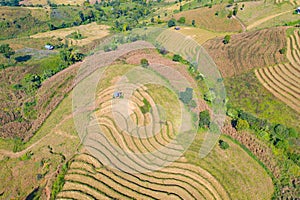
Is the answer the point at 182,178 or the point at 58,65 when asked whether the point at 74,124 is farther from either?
the point at 58,65

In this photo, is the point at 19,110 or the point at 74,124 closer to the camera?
the point at 74,124

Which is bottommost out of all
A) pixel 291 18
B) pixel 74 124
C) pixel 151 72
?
pixel 74 124

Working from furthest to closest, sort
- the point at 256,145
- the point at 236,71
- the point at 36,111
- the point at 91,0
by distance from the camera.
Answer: the point at 91,0 < the point at 236,71 < the point at 36,111 < the point at 256,145

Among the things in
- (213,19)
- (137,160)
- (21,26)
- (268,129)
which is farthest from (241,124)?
(21,26)

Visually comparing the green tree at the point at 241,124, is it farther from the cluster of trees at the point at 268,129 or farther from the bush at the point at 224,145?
the bush at the point at 224,145

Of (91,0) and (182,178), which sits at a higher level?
(91,0)

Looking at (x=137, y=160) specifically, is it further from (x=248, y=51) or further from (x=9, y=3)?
(x=9, y=3)

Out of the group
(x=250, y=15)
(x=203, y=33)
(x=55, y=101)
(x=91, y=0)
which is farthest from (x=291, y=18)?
(x=91, y=0)

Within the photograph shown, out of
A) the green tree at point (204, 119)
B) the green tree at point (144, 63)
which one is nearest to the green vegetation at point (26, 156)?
the green tree at point (204, 119)
